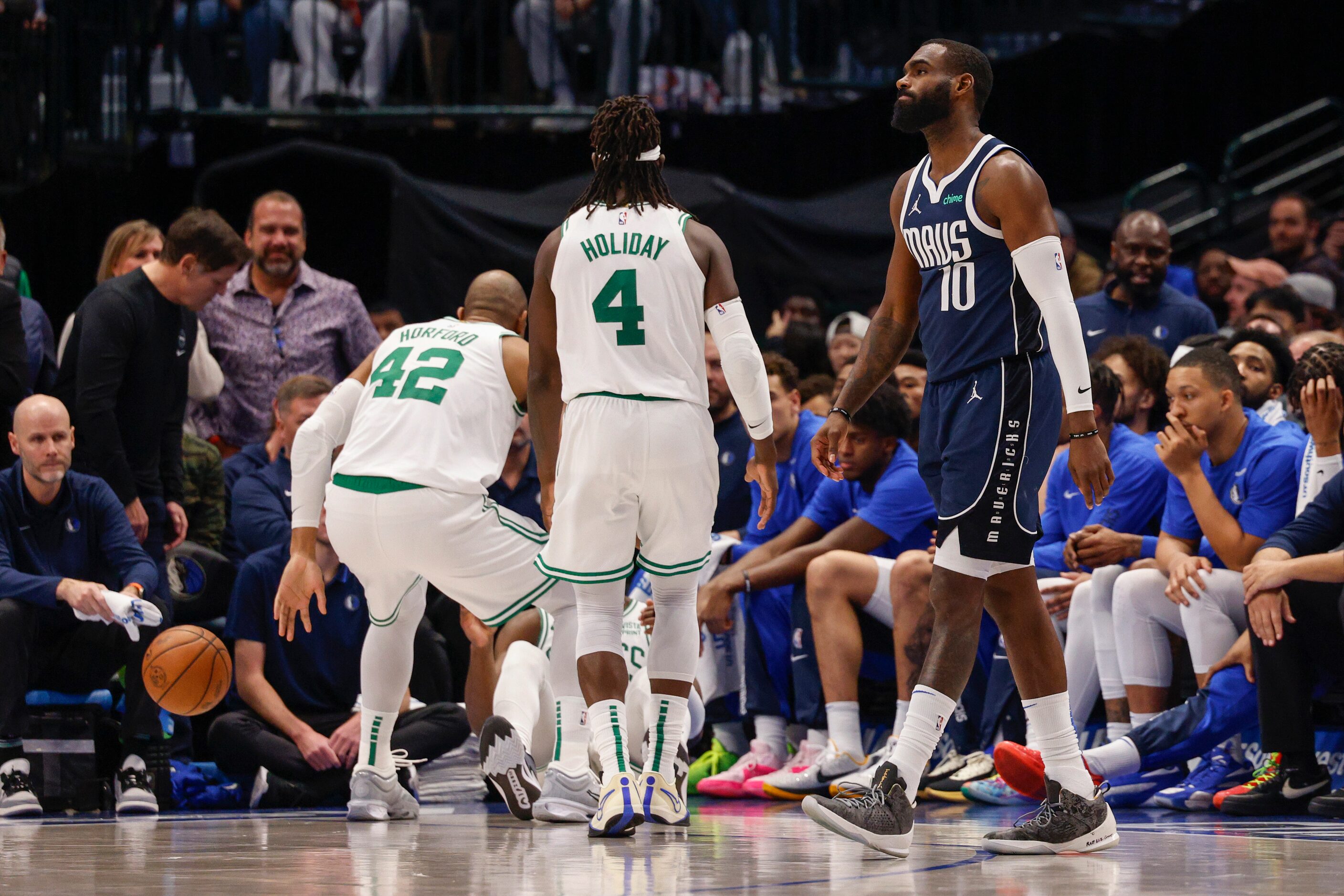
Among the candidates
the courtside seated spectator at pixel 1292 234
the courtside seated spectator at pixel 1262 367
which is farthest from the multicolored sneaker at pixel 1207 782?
the courtside seated spectator at pixel 1292 234

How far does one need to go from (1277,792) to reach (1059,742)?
167 centimetres

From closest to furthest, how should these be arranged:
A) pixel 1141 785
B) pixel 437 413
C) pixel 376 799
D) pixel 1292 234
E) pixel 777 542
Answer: pixel 437 413
pixel 376 799
pixel 1141 785
pixel 777 542
pixel 1292 234

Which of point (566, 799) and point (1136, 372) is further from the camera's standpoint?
point (1136, 372)

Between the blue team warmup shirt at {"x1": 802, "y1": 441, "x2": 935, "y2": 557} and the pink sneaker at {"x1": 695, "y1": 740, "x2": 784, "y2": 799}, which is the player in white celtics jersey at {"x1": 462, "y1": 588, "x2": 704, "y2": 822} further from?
the blue team warmup shirt at {"x1": 802, "y1": 441, "x2": 935, "y2": 557}

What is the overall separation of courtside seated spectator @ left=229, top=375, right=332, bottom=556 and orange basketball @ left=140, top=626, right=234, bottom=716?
3.93 ft

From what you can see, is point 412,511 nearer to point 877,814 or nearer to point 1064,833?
point 877,814

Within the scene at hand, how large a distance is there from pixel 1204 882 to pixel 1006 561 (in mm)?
996

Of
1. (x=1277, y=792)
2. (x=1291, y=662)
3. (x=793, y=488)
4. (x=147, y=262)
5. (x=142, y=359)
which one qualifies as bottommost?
(x=1277, y=792)

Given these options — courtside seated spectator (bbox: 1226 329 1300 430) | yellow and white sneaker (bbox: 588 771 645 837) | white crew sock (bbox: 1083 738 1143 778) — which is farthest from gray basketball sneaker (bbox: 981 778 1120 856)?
courtside seated spectator (bbox: 1226 329 1300 430)

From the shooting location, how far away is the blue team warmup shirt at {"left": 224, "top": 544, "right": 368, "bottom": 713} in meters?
7.29

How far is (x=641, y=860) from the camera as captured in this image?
4348 millimetres

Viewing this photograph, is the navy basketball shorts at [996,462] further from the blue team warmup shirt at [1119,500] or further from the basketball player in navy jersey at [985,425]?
the blue team warmup shirt at [1119,500]

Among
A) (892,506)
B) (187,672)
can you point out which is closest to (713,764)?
(892,506)

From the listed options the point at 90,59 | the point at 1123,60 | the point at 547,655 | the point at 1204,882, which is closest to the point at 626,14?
the point at 90,59
